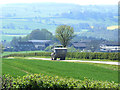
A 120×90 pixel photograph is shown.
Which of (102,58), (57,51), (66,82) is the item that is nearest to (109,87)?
(66,82)

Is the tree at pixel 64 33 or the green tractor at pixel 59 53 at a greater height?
the tree at pixel 64 33

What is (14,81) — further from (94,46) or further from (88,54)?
(94,46)

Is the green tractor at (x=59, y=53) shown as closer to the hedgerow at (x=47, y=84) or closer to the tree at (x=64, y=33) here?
the tree at (x=64, y=33)

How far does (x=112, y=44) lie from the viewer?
172750 millimetres

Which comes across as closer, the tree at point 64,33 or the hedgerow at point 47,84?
the hedgerow at point 47,84

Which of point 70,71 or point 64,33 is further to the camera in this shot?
point 64,33

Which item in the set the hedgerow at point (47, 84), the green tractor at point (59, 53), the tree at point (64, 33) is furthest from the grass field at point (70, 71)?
the tree at point (64, 33)

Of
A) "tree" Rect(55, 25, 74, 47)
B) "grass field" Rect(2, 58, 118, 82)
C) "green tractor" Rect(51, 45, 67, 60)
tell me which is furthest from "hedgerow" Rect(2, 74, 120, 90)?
"tree" Rect(55, 25, 74, 47)

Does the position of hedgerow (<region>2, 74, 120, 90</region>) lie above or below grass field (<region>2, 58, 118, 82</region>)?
above

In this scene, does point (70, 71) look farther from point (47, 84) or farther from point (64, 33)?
point (64, 33)

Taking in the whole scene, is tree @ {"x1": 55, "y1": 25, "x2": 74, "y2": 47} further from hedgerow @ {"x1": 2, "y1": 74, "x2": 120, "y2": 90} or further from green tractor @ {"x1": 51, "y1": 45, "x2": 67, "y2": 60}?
hedgerow @ {"x1": 2, "y1": 74, "x2": 120, "y2": 90}

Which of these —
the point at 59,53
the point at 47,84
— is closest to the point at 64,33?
the point at 59,53

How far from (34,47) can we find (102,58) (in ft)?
430

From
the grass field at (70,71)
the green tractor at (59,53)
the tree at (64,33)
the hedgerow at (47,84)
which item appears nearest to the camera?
the hedgerow at (47,84)
